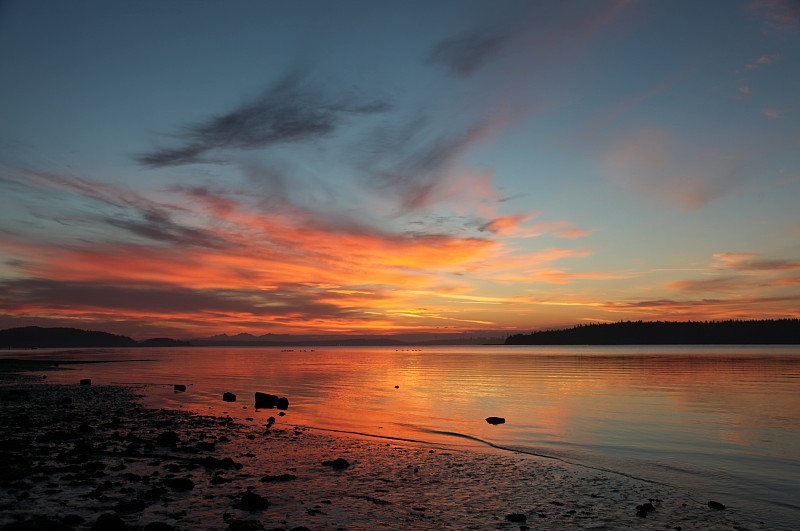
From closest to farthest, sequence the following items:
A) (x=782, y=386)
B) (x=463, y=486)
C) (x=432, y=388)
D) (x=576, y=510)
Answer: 1. (x=576, y=510)
2. (x=463, y=486)
3. (x=782, y=386)
4. (x=432, y=388)

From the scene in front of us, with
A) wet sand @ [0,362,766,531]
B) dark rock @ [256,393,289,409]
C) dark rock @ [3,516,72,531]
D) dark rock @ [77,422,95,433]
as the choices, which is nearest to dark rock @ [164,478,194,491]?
wet sand @ [0,362,766,531]

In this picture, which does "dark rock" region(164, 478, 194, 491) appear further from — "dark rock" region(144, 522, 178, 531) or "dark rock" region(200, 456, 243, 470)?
"dark rock" region(144, 522, 178, 531)

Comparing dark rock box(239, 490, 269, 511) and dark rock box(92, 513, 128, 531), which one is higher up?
dark rock box(92, 513, 128, 531)

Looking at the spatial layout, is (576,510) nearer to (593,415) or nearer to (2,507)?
(2,507)

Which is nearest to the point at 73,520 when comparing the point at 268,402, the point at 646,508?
the point at 646,508

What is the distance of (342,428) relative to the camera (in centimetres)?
3391

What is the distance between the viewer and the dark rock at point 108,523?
13.0 metres

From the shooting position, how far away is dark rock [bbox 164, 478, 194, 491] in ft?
56.6

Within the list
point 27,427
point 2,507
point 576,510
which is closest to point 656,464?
point 576,510

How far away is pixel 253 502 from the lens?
15.7 meters

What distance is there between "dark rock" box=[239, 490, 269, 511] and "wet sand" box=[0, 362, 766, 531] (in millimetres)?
35

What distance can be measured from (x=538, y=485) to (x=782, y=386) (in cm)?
5989

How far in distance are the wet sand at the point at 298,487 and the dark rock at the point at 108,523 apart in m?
0.03

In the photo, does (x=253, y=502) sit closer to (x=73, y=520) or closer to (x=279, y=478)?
(x=279, y=478)
